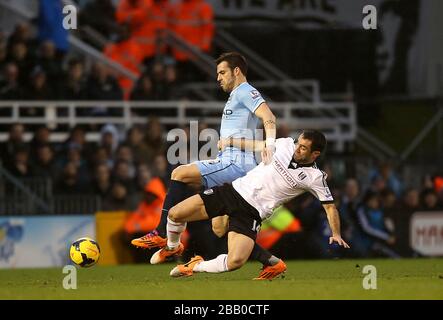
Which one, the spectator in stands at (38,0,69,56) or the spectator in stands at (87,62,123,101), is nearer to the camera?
the spectator in stands at (38,0,69,56)

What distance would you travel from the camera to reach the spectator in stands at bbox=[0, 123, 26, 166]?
17.8m

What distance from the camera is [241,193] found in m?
11.7

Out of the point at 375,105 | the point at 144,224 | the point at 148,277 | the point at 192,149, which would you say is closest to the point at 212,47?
the point at 375,105

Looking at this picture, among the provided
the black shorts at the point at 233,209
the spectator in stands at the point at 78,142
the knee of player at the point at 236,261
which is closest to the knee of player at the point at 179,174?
the black shorts at the point at 233,209

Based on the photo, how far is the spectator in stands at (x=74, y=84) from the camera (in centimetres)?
1912

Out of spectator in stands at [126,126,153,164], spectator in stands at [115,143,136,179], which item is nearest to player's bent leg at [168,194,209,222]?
spectator in stands at [115,143,136,179]

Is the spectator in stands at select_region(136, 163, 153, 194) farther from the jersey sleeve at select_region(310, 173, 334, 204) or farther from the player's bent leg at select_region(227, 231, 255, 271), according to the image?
the jersey sleeve at select_region(310, 173, 334, 204)

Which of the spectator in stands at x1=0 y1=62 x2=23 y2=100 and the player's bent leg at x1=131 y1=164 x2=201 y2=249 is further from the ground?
the spectator in stands at x1=0 y1=62 x2=23 y2=100

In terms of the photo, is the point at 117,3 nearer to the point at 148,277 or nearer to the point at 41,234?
the point at 41,234

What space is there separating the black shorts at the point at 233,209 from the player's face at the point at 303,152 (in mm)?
679

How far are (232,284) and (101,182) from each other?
22.1 feet

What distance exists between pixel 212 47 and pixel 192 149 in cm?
534

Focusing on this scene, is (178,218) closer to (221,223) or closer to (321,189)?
(221,223)

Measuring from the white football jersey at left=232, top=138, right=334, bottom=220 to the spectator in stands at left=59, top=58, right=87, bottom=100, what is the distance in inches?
312
